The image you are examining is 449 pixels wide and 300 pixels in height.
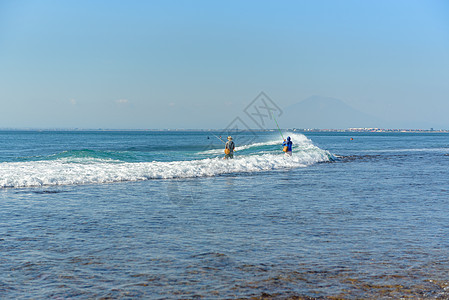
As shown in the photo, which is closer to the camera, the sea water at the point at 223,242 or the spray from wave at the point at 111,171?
the sea water at the point at 223,242

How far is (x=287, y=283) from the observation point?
5.22 metres

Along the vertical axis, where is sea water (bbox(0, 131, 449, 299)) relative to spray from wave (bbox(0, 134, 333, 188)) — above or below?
below

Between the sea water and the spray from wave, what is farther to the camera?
the spray from wave

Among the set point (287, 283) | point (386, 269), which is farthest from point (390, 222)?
point (287, 283)

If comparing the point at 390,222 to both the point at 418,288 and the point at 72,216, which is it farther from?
the point at 72,216

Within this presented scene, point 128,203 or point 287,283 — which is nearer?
point 287,283

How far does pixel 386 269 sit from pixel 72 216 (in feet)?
22.3

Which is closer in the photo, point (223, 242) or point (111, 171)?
point (223, 242)

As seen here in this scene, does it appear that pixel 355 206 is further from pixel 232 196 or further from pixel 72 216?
pixel 72 216

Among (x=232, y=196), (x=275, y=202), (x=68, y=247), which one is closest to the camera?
(x=68, y=247)

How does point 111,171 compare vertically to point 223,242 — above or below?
above

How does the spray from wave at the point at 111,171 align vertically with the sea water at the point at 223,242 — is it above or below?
above

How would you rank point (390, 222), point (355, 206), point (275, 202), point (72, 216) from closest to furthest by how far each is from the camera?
1. point (390, 222)
2. point (72, 216)
3. point (355, 206)
4. point (275, 202)

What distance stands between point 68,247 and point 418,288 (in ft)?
17.4
